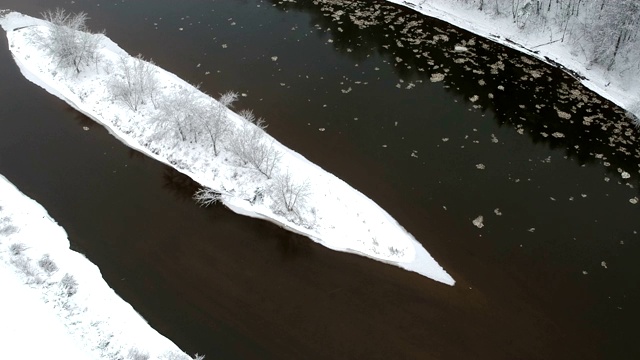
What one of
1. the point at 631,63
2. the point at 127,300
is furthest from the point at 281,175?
the point at 631,63

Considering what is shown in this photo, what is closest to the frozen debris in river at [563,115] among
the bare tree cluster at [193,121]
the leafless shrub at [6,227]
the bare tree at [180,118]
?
the bare tree cluster at [193,121]

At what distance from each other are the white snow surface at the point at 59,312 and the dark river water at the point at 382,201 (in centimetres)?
109

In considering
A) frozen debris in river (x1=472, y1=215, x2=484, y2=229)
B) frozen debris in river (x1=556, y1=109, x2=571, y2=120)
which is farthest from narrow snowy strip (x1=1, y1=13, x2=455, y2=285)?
frozen debris in river (x1=556, y1=109, x2=571, y2=120)

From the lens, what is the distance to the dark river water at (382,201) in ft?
97.3

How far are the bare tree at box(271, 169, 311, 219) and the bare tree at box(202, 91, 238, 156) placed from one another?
6.79m

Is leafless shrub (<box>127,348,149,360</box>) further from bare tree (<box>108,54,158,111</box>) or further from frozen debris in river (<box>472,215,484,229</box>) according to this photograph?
bare tree (<box>108,54,158,111</box>)

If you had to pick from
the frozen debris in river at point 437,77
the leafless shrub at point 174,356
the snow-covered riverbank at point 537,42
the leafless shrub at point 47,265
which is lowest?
the leafless shrub at point 174,356

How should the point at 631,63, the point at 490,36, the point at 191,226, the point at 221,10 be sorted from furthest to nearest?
1. the point at 221,10
2. the point at 490,36
3. the point at 631,63
4. the point at 191,226

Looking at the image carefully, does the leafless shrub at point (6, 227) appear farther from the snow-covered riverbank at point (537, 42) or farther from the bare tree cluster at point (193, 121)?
the snow-covered riverbank at point (537, 42)

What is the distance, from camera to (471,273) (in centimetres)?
3222

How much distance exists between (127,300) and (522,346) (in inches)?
909

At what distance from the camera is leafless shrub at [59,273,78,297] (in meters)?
30.6

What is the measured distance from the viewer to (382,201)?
120ft

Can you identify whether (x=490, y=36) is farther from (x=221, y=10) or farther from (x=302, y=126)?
(x=221, y=10)
